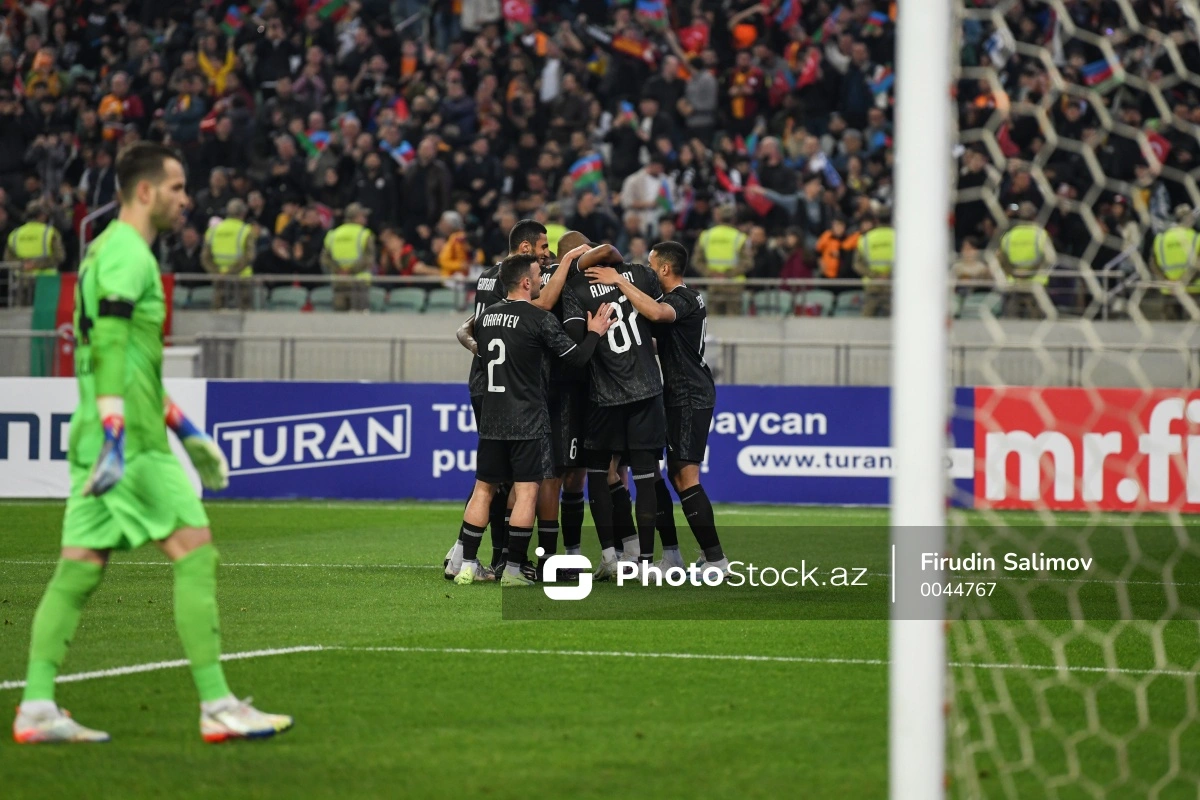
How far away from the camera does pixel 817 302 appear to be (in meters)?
17.7

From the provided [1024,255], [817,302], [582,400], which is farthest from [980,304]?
[582,400]

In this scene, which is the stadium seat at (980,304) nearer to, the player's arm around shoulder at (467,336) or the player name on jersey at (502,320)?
the player's arm around shoulder at (467,336)

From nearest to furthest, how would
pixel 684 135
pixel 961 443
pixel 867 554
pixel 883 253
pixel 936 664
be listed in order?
pixel 936 664, pixel 867 554, pixel 961 443, pixel 883 253, pixel 684 135

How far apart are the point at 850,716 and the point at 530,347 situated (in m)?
3.98

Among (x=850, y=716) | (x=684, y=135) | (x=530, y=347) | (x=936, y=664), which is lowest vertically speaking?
(x=850, y=716)

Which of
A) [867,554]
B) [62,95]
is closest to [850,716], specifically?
[867,554]

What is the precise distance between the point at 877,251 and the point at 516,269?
9486mm

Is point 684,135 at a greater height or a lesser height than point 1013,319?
greater

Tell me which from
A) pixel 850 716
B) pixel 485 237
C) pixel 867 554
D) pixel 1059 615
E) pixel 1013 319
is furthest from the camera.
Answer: pixel 485 237

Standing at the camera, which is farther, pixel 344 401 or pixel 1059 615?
pixel 344 401

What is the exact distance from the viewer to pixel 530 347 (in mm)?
9109

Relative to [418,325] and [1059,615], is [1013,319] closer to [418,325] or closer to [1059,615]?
[418,325]

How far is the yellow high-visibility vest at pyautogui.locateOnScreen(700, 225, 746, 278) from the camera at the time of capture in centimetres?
1791

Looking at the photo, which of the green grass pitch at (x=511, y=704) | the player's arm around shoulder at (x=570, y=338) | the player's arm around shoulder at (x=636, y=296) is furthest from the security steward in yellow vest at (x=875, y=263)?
the green grass pitch at (x=511, y=704)
